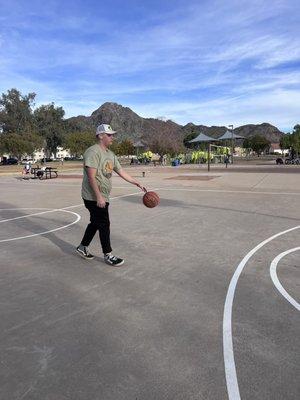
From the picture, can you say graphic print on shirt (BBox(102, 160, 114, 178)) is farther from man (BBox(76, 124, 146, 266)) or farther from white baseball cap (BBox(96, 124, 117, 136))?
white baseball cap (BBox(96, 124, 117, 136))

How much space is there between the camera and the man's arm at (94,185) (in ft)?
20.5

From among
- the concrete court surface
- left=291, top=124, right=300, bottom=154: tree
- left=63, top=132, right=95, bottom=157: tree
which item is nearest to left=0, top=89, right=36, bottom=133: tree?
left=63, top=132, right=95, bottom=157: tree

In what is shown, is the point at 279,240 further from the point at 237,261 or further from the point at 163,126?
the point at 163,126

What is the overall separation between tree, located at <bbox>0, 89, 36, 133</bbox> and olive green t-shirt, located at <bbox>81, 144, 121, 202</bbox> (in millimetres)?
97530

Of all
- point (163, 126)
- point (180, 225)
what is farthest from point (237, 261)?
point (163, 126)

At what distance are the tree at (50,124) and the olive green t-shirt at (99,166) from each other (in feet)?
347

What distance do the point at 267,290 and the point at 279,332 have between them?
4.02 feet

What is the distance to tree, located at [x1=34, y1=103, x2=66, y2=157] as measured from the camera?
358ft

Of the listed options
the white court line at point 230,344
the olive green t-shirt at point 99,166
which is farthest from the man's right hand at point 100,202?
the white court line at point 230,344

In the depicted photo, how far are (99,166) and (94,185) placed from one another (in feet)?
1.05

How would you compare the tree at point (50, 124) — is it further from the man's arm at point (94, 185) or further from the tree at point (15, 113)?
the man's arm at point (94, 185)

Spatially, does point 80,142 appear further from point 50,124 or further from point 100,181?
point 100,181

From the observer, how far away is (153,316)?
15.4 feet

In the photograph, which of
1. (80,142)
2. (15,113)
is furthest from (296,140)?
(15,113)
